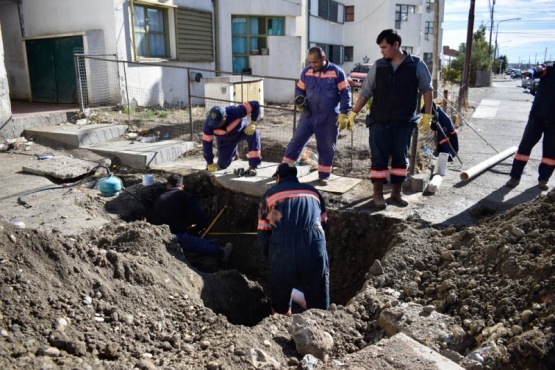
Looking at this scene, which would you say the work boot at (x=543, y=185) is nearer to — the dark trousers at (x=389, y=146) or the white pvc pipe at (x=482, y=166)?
the white pvc pipe at (x=482, y=166)

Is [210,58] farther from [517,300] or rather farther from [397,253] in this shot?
[517,300]

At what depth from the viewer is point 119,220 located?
562 centimetres

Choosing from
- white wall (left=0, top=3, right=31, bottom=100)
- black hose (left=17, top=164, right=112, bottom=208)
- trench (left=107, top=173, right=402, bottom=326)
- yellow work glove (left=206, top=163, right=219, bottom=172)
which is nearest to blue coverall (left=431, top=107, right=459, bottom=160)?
trench (left=107, top=173, right=402, bottom=326)

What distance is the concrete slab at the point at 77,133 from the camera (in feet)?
27.2

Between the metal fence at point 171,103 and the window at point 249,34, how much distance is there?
3565mm

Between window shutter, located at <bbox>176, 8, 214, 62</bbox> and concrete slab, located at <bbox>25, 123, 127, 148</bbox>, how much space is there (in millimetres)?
4794

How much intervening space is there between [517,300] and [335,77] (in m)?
3.43

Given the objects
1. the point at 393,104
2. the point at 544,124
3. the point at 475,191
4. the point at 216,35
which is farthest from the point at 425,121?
A: the point at 216,35

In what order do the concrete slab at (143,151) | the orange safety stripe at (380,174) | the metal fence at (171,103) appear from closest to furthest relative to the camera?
the orange safety stripe at (380,174) → the concrete slab at (143,151) → the metal fence at (171,103)

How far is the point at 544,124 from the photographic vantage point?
18.6 feet

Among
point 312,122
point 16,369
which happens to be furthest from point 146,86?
point 16,369

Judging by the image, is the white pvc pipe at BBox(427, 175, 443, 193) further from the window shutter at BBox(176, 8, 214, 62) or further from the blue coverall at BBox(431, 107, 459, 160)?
the window shutter at BBox(176, 8, 214, 62)

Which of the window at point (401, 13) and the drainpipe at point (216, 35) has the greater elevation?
the window at point (401, 13)

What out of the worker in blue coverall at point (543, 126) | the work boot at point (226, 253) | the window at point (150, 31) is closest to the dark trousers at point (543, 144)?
the worker in blue coverall at point (543, 126)
